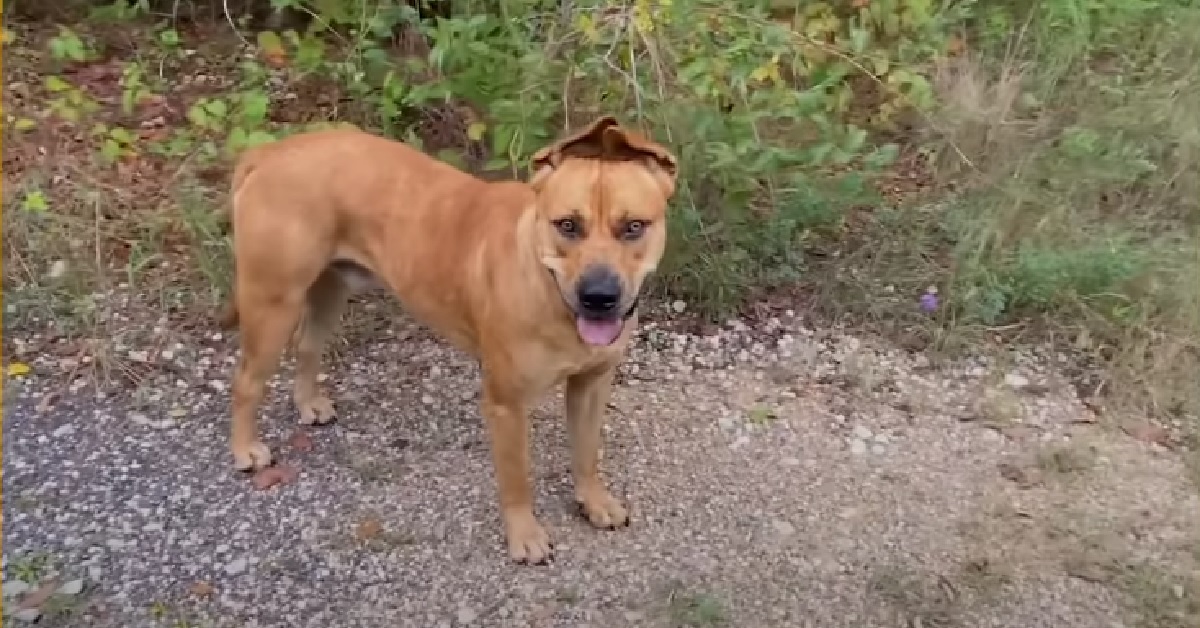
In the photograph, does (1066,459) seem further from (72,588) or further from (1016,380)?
(72,588)

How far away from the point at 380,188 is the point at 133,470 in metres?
1.16

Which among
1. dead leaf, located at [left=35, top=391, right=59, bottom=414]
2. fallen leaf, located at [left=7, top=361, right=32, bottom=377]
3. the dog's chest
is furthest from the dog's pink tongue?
fallen leaf, located at [left=7, top=361, right=32, bottom=377]

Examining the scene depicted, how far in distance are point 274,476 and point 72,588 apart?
2.25ft

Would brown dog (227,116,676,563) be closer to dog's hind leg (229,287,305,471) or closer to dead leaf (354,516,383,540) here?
dog's hind leg (229,287,305,471)

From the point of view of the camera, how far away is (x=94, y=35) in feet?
18.6

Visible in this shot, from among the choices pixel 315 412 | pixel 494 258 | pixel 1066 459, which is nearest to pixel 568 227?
pixel 494 258

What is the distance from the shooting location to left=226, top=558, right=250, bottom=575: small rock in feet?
11.3

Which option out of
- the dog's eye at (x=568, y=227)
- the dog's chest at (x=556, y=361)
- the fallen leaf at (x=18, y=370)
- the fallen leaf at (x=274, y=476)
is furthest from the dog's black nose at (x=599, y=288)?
the fallen leaf at (x=18, y=370)

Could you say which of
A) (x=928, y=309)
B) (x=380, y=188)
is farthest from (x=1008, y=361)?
(x=380, y=188)

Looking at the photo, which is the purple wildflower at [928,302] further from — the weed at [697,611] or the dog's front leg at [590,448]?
the weed at [697,611]

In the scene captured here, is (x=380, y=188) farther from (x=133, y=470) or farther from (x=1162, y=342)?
(x=1162, y=342)

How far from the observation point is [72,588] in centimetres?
333

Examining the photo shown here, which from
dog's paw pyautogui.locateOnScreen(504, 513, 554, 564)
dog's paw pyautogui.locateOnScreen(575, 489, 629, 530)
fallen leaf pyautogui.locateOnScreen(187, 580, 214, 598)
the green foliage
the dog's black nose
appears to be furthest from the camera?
the green foliage

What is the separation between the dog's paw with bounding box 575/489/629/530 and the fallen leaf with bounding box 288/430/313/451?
3.02ft
